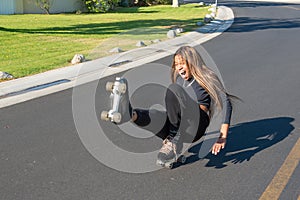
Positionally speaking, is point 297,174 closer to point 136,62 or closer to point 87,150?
point 87,150

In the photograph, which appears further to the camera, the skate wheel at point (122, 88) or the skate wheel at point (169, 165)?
the skate wheel at point (169, 165)

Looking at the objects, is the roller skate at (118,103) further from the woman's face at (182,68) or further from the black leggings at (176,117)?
the woman's face at (182,68)

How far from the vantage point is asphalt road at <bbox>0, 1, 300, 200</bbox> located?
157 inches

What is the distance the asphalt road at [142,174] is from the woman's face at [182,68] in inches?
35.3

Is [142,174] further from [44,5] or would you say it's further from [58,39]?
[44,5]

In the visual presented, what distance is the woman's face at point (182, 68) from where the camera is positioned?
4.42m

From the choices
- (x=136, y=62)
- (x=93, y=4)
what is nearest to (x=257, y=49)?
(x=136, y=62)

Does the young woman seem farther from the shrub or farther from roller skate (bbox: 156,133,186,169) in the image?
the shrub

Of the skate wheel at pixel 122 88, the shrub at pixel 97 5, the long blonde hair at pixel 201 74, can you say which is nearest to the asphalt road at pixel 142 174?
the long blonde hair at pixel 201 74

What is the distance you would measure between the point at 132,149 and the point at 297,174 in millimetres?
1722

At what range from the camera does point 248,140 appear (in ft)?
17.4

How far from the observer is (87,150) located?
4.91m

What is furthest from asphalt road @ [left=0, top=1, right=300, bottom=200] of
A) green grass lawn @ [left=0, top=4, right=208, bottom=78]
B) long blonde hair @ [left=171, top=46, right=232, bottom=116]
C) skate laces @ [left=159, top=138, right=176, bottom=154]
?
green grass lawn @ [left=0, top=4, right=208, bottom=78]

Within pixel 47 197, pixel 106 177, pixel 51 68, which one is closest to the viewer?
pixel 47 197
